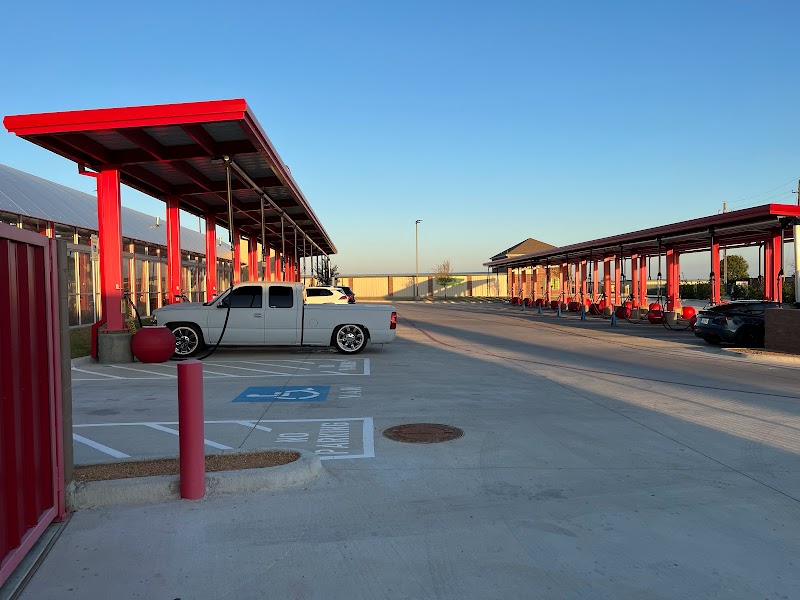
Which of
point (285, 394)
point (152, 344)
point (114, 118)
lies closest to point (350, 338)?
point (152, 344)

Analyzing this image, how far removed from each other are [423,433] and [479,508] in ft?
8.32

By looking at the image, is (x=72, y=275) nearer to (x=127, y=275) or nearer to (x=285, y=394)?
(x=127, y=275)

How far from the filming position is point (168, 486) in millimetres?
5305

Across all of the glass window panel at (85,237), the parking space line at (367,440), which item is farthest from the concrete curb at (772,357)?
the glass window panel at (85,237)

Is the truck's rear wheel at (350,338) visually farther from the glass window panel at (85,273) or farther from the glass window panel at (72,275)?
the glass window panel at (85,273)

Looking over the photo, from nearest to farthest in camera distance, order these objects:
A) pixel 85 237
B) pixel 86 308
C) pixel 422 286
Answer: pixel 86 308 → pixel 85 237 → pixel 422 286

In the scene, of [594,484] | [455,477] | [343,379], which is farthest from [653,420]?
[343,379]

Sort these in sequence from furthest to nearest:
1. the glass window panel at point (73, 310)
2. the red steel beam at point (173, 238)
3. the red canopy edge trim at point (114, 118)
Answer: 1. the glass window panel at point (73, 310)
2. the red steel beam at point (173, 238)
3. the red canopy edge trim at point (114, 118)

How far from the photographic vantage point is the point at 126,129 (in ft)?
42.5

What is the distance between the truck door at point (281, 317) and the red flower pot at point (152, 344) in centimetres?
234

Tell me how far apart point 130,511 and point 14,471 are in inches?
51.0

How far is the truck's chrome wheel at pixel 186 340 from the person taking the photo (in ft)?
50.3

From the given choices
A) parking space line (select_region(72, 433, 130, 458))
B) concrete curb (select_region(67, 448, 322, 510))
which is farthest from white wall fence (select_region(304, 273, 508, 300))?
concrete curb (select_region(67, 448, 322, 510))

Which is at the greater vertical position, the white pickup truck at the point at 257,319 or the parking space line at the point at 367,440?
the white pickup truck at the point at 257,319
